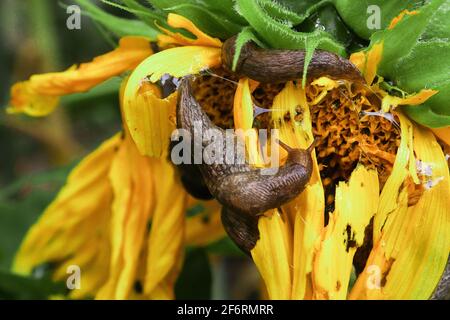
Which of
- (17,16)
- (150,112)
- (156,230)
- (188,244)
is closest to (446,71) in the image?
(150,112)

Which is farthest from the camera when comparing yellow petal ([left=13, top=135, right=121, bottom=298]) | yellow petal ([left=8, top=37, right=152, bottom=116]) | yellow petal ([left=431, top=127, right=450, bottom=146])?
yellow petal ([left=13, top=135, right=121, bottom=298])

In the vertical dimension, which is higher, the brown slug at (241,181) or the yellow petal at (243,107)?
the yellow petal at (243,107)

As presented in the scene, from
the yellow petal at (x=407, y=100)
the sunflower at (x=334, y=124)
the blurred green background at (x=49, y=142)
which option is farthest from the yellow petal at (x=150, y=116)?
the yellow petal at (x=407, y=100)

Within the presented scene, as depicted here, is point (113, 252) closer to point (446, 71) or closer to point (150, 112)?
point (150, 112)

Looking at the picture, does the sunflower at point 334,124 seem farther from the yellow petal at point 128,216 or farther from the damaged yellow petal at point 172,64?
the yellow petal at point 128,216

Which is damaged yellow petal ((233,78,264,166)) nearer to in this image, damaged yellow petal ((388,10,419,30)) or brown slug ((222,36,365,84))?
brown slug ((222,36,365,84))

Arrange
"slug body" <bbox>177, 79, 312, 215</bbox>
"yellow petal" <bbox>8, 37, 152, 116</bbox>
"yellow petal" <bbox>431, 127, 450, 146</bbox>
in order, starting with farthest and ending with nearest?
"yellow petal" <bbox>8, 37, 152, 116</bbox> < "yellow petal" <bbox>431, 127, 450, 146</bbox> < "slug body" <bbox>177, 79, 312, 215</bbox>

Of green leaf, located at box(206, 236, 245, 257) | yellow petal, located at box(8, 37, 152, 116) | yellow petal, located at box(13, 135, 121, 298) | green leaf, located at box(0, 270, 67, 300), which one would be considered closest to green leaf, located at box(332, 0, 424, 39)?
yellow petal, located at box(8, 37, 152, 116)
